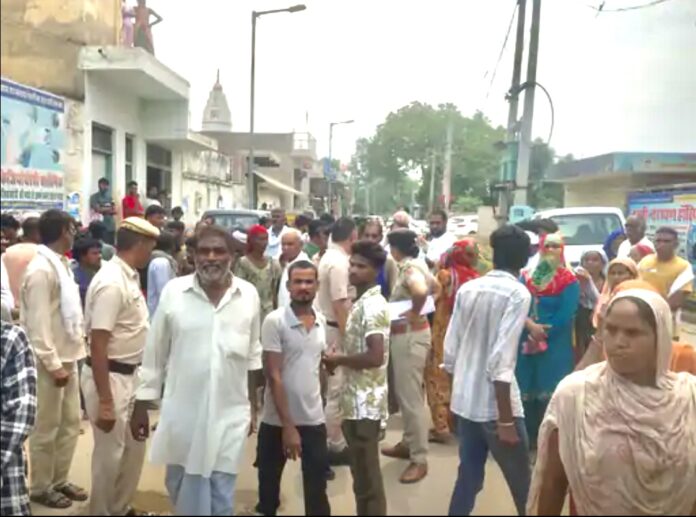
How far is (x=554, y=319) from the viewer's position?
16.9ft

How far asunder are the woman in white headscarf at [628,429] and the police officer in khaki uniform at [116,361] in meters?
2.00

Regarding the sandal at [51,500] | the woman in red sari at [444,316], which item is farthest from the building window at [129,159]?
the woman in red sari at [444,316]

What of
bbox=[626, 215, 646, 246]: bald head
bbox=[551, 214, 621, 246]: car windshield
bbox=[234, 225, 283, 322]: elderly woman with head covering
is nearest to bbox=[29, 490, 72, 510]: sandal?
bbox=[234, 225, 283, 322]: elderly woman with head covering

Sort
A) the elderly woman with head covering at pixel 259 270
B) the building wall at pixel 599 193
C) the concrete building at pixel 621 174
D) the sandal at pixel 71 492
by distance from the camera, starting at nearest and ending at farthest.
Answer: the sandal at pixel 71 492
the elderly woman with head covering at pixel 259 270
the concrete building at pixel 621 174
the building wall at pixel 599 193

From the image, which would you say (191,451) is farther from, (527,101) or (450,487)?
(527,101)

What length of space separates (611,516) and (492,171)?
→ 877 inches

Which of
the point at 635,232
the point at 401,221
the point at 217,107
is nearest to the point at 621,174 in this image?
the point at 635,232

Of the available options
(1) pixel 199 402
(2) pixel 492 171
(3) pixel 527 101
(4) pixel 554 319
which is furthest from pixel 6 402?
(2) pixel 492 171

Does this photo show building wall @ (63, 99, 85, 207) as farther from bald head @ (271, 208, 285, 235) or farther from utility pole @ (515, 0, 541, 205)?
utility pole @ (515, 0, 541, 205)

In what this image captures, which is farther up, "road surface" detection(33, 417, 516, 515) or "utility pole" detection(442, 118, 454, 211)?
"utility pole" detection(442, 118, 454, 211)

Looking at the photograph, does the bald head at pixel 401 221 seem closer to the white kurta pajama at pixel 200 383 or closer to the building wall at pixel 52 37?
the white kurta pajama at pixel 200 383

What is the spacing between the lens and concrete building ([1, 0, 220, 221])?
2.45 meters

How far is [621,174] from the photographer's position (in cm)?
2080

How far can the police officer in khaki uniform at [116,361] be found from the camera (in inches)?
138
